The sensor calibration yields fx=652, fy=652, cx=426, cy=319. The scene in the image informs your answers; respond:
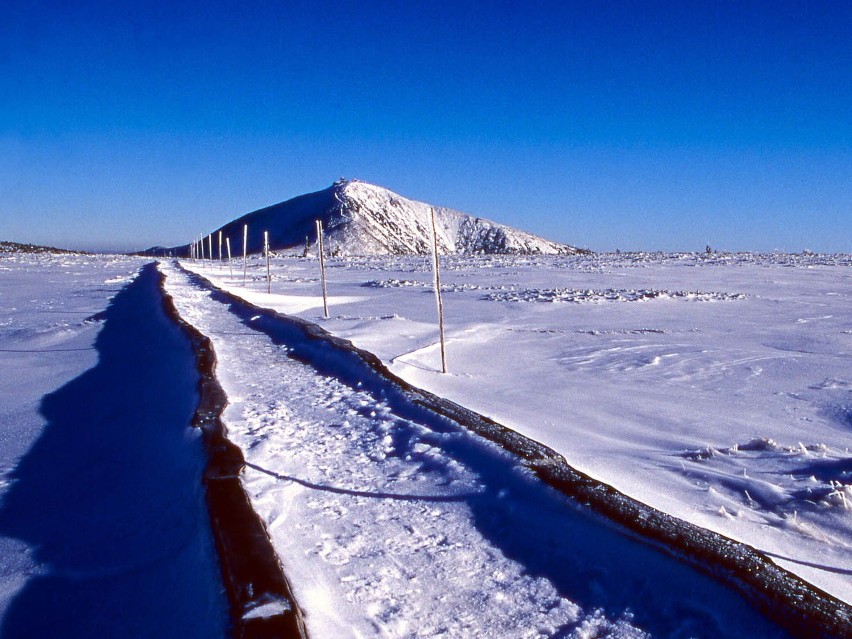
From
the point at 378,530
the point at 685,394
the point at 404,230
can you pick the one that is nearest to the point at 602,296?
the point at 685,394

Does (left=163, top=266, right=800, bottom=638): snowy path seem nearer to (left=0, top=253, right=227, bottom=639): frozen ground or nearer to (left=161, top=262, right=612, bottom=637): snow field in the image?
(left=161, top=262, right=612, bottom=637): snow field

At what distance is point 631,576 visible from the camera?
3.44 m

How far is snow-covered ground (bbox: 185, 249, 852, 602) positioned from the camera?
14.4ft

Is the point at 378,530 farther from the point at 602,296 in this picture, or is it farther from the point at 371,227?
the point at 371,227

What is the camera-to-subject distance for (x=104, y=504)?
16.6ft

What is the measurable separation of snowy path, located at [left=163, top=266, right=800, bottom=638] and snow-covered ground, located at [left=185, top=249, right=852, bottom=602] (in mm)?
857

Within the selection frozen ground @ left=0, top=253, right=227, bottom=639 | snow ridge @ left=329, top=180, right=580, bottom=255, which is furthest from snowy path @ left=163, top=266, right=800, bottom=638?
snow ridge @ left=329, top=180, right=580, bottom=255

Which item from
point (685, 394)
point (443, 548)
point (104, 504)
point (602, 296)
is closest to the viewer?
point (443, 548)

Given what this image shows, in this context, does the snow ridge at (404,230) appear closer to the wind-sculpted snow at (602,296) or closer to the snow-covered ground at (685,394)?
the wind-sculpted snow at (602,296)

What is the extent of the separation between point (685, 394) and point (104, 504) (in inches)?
252

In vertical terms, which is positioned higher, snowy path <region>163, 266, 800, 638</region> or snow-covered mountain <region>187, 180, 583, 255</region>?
snow-covered mountain <region>187, 180, 583, 255</region>

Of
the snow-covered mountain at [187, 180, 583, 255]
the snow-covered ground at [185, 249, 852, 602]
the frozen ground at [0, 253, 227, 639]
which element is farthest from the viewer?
the snow-covered mountain at [187, 180, 583, 255]

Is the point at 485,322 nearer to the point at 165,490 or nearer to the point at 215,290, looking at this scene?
the point at 165,490

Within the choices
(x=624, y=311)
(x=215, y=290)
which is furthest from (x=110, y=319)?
(x=624, y=311)
